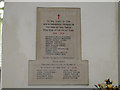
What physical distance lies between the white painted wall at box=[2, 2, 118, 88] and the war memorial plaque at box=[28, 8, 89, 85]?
70 millimetres

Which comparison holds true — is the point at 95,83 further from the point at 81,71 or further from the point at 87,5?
the point at 87,5

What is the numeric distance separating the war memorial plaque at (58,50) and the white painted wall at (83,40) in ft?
0.23

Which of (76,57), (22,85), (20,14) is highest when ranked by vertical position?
(20,14)

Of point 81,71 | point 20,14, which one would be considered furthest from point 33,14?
point 81,71

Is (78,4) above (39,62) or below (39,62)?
above

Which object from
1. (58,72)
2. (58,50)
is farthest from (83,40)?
(58,72)

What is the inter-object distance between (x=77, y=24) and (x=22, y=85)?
109 centimetres

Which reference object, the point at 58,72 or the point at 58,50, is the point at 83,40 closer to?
the point at 58,50

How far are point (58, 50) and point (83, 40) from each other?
36 centimetres

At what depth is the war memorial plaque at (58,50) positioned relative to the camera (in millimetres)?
2633

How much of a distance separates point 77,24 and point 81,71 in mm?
634

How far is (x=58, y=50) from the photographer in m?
2.67

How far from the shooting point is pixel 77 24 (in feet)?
8.84

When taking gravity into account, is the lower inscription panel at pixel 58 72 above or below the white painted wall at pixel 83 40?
below
